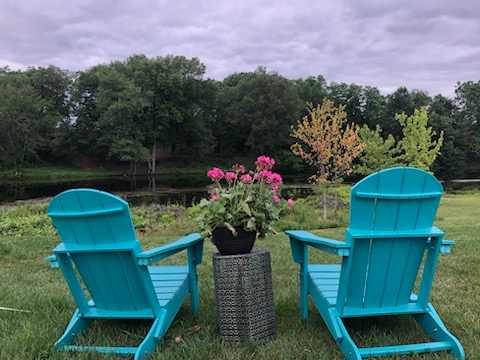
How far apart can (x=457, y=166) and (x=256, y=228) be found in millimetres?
39193

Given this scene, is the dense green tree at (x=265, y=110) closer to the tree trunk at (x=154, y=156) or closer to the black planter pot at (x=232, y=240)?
the tree trunk at (x=154, y=156)

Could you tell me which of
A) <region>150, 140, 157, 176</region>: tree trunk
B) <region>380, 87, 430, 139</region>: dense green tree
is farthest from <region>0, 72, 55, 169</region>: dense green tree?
<region>380, 87, 430, 139</region>: dense green tree

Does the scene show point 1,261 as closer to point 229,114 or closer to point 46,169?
point 46,169

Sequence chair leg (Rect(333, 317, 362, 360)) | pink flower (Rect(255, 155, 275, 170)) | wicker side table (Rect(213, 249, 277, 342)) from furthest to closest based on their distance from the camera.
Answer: pink flower (Rect(255, 155, 275, 170)) → wicker side table (Rect(213, 249, 277, 342)) → chair leg (Rect(333, 317, 362, 360))

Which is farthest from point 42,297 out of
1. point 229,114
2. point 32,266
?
point 229,114

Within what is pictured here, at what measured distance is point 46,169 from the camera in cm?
3822

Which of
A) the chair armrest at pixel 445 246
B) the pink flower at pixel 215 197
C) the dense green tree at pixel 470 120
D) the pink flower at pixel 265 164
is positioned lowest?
the dense green tree at pixel 470 120

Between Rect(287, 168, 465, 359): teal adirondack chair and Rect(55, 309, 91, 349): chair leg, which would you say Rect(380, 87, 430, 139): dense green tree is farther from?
Rect(55, 309, 91, 349): chair leg

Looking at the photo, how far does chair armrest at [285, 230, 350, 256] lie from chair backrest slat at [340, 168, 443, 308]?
0.05 meters

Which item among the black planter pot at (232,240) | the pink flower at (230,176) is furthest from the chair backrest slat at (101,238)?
the pink flower at (230,176)

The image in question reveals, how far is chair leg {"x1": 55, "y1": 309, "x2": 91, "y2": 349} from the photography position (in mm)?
2559

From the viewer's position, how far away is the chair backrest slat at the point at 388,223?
233cm

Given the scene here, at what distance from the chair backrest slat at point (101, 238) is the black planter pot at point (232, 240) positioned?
490 mm

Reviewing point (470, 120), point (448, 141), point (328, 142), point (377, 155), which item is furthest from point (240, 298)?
point (470, 120)
